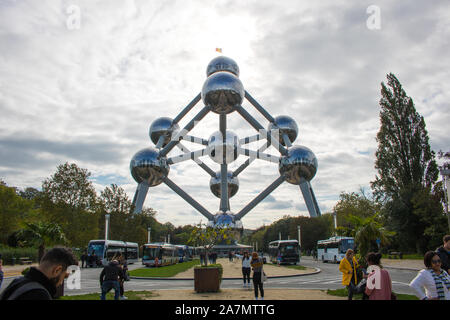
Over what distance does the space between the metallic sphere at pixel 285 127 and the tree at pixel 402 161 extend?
30.0 ft

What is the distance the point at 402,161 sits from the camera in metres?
36.5

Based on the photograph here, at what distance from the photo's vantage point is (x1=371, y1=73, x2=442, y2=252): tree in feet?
116

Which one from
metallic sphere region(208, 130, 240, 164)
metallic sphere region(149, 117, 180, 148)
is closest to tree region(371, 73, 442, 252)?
metallic sphere region(208, 130, 240, 164)

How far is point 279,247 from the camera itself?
33.5m

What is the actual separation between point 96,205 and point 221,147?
13.4m

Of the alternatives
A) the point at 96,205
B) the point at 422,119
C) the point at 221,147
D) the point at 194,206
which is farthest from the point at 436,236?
the point at 96,205

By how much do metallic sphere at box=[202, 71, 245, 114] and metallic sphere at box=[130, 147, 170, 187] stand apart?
27.3ft

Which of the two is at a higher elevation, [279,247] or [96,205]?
[96,205]

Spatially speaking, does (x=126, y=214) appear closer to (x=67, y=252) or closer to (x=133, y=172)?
(x=133, y=172)

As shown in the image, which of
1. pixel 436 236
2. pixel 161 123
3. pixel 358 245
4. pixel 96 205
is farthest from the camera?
A: pixel 161 123

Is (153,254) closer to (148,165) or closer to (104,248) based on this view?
(104,248)

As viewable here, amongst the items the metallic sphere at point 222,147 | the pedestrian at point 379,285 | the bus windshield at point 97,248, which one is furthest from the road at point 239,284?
the metallic sphere at point 222,147

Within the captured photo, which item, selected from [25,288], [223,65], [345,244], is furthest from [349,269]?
[223,65]

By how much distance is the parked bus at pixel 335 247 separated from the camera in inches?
1282
